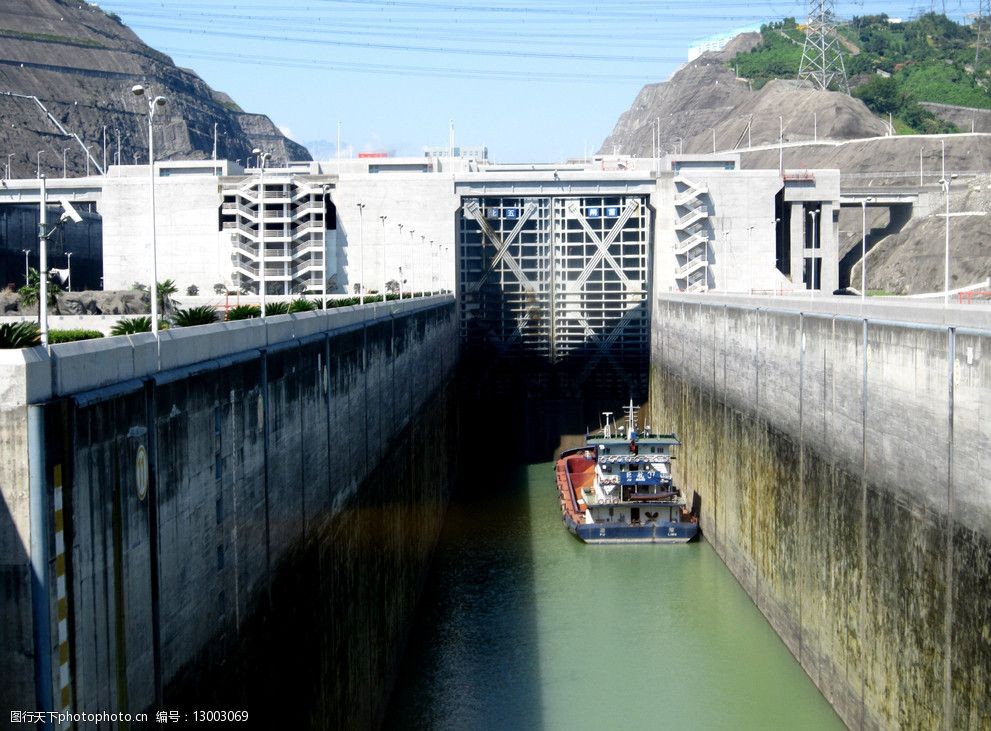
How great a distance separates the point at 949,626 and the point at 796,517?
8.75 m

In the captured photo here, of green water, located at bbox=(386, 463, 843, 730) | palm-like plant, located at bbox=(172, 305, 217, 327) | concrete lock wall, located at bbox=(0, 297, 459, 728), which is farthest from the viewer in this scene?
green water, located at bbox=(386, 463, 843, 730)

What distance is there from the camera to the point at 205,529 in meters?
9.54

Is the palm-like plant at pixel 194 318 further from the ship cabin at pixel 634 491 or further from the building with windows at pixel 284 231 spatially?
the building with windows at pixel 284 231

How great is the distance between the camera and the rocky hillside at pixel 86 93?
353 ft

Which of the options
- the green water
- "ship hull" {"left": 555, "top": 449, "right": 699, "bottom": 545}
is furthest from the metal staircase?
the green water

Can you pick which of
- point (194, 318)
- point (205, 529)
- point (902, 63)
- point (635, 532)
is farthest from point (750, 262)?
point (902, 63)

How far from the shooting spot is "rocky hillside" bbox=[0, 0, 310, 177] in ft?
353

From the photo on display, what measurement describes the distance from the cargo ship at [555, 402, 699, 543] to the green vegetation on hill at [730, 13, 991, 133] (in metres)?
99.3

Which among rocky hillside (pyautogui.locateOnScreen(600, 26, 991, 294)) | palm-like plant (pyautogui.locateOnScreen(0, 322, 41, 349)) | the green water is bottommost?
the green water

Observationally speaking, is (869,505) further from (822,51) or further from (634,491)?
(822,51)

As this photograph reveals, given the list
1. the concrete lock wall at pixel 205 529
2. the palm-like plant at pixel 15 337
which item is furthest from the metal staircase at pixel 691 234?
the palm-like plant at pixel 15 337

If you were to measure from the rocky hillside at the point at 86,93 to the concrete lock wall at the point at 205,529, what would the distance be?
86.2m

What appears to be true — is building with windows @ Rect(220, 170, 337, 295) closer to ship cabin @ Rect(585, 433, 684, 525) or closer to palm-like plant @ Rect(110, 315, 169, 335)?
ship cabin @ Rect(585, 433, 684, 525)

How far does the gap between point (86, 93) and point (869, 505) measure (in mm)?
121977
